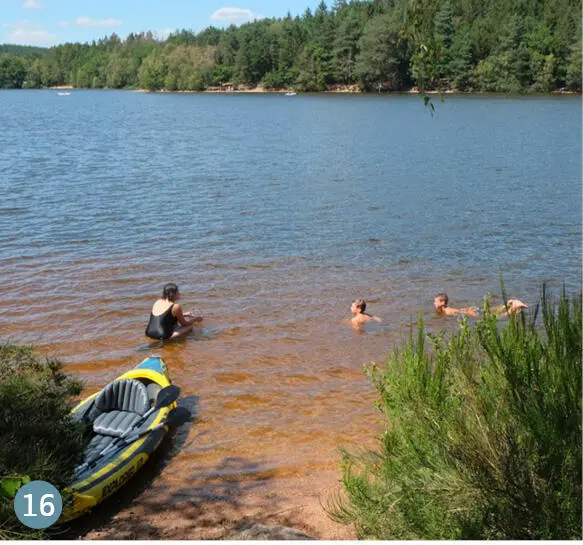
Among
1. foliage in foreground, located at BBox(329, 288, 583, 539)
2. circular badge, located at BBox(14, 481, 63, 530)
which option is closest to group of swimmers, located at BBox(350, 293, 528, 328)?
foliage in foreground, located at BBox(329, 288, 583, 539)

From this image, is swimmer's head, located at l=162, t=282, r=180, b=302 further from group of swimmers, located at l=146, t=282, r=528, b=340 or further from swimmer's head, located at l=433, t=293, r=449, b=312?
swimmer's head, located at l=433, t=293, r=449, b=312

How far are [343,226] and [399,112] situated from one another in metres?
51.0

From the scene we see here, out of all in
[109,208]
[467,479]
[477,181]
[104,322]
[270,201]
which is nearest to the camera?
[467,479]

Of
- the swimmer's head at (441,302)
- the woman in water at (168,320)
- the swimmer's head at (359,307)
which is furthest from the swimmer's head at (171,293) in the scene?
the swimmer's head at (441,302)

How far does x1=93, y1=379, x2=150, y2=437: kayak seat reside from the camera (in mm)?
7383

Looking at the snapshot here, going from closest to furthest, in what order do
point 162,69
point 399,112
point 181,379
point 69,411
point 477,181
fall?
1. point 69,411
2. point 181,379
3. point 477,181
4. point 399,112
5. point 162,69

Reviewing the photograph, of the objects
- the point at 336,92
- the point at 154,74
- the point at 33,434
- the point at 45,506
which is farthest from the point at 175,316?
the point at 154,74

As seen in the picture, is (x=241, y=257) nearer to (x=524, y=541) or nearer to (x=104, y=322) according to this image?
(x=104, y=322)

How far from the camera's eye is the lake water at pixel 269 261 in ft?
27.6

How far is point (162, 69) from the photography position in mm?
146750

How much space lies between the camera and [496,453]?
3.93 meters

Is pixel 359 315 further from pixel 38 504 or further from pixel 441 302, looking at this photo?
pixel 38 504

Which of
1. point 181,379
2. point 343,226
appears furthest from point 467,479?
point 343,226

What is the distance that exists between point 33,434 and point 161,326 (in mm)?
5106
